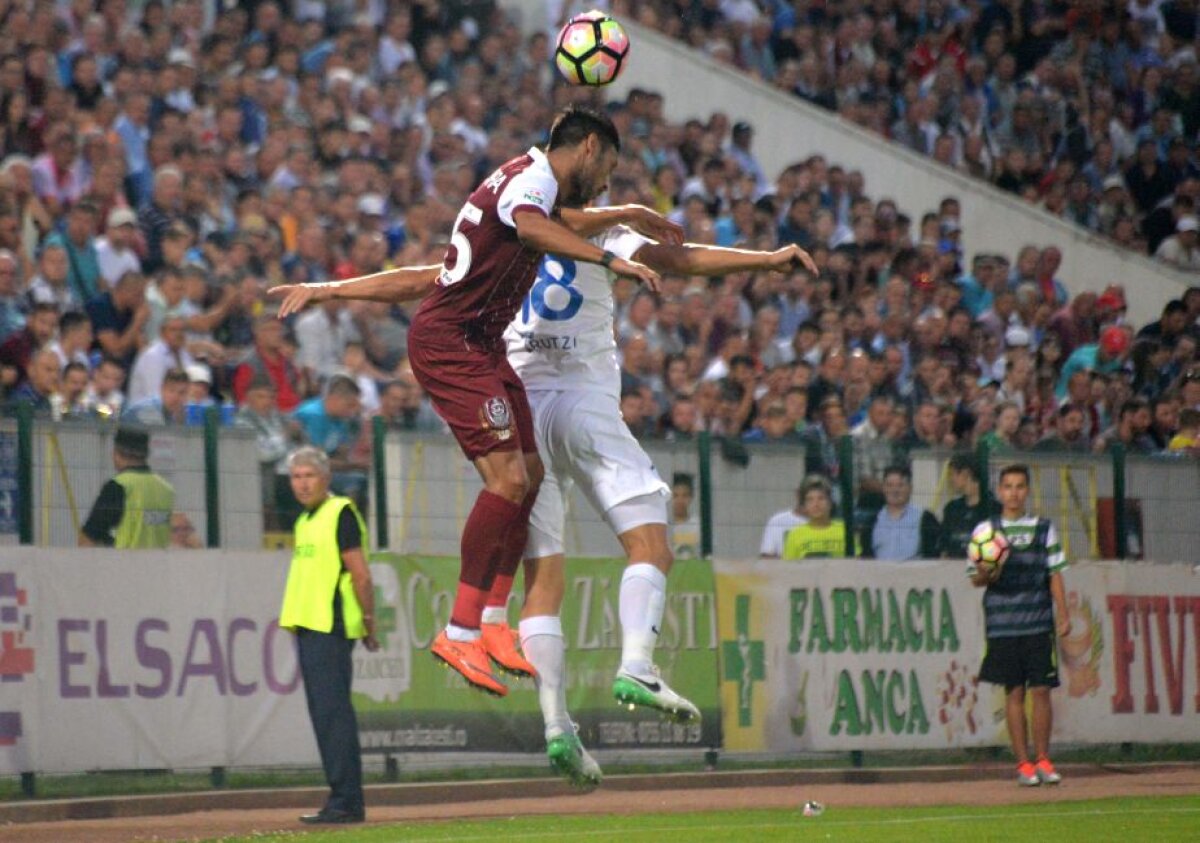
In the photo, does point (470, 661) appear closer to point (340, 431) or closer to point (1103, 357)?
point (340, 431)

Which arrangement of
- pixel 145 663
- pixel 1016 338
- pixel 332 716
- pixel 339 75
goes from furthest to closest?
pixel 1016 338
pixel 339 75
pixel 145 663
pixel 332 716

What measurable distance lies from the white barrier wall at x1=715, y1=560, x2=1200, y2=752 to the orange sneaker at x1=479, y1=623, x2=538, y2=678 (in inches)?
306

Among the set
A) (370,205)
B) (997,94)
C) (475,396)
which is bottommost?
(475,396)

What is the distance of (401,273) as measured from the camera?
33.3ft

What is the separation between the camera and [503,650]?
10062mm

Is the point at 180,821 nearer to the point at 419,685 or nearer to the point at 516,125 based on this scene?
the point at 419,685

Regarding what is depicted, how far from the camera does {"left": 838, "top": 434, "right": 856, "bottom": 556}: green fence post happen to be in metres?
18.1

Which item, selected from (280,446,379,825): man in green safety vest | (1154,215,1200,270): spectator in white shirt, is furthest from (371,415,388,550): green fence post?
(1154,215,1200,270): spectator in white shirt

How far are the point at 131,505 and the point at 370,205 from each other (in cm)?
512

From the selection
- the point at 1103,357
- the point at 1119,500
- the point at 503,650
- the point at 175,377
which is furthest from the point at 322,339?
the point at 1103,357

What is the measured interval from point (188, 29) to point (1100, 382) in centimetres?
954

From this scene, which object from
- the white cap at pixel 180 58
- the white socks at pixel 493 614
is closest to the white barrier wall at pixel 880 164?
the white cap at pixel 180 58

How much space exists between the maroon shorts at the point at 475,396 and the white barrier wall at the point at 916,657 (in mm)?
8212

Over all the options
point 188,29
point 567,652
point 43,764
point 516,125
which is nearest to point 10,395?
point 43,764
